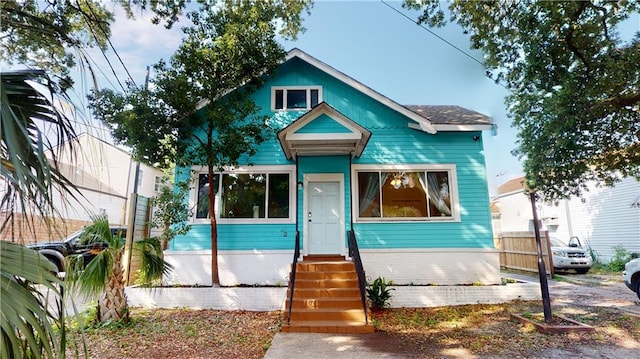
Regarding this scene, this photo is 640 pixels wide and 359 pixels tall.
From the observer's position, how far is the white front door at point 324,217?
845cm

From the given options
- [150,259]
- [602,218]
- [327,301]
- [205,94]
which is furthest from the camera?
[602,218]

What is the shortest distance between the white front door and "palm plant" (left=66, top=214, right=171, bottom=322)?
3.74 m

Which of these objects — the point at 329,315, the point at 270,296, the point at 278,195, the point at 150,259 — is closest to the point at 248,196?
the point at 278,195

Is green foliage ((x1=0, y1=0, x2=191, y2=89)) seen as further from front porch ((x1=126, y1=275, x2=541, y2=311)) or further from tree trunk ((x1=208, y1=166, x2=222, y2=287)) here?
front porch ((x1=126, y1=275, x2=541, y2=311))

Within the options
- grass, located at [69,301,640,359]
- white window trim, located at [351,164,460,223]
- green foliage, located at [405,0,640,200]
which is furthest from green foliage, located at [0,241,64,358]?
green foliage, located at [405,0,640,200]

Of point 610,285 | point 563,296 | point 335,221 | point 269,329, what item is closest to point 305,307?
point 269,329

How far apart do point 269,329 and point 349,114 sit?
19.7 feet

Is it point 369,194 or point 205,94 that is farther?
point 369,194

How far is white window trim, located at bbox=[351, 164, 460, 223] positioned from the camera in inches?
336

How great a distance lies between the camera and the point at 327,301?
635 centimetres

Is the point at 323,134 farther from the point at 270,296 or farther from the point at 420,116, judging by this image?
the point at 270,296

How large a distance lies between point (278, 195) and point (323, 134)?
2508 mm

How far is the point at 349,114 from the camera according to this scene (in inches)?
359

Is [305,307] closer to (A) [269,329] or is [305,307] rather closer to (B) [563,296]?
(A) [269,329]
